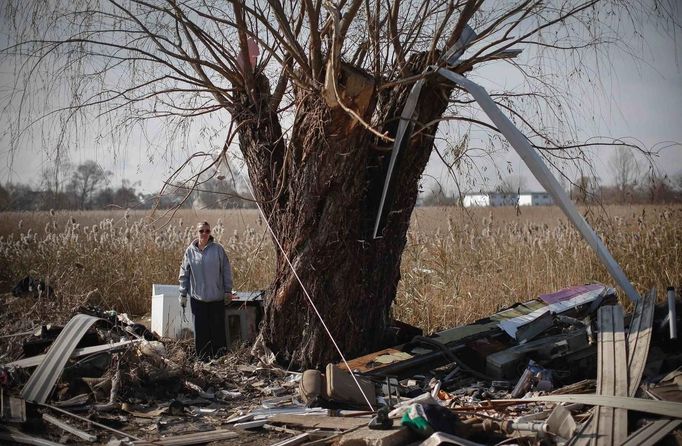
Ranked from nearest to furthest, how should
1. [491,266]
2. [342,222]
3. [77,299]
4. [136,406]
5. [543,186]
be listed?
[136,406] < [543,186] < [342,222] < [77,299] < [491,266]

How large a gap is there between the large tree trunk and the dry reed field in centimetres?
135

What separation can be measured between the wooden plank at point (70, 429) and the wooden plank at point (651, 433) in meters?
3.64

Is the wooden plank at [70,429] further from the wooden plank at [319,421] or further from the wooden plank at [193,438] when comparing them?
the wooden plank at [319,421]

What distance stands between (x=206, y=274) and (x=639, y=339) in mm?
4634

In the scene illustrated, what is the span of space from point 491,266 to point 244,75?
5.13 metres

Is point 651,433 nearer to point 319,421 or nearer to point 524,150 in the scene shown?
point 319,421

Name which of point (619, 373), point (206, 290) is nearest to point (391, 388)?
point (619, 373)

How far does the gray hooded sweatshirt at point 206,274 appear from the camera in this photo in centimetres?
739

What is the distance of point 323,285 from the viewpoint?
653 centimetres

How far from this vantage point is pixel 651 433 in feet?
13.0

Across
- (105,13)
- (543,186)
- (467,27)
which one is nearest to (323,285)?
(543,186)

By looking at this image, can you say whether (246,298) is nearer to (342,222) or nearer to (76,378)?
(342,222)

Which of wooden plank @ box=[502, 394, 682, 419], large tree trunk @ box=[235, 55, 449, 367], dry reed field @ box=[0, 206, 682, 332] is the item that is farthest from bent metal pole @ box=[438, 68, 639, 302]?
wooden plank @ box=[502, 394, 682, 419]

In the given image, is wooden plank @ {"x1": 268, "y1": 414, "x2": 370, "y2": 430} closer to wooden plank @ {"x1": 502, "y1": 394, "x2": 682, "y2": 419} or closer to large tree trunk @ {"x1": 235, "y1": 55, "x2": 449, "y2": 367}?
wooden plank @ {"x1": 502, "y1": 394, "x2": 682, "y2": 419}
